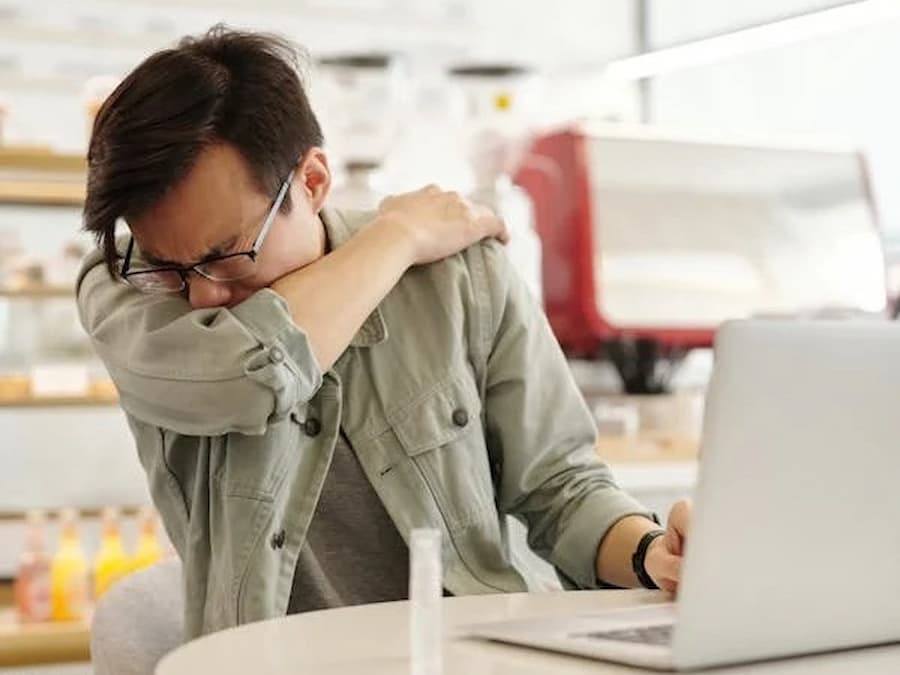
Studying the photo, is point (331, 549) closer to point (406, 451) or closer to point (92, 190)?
point (406, 451)

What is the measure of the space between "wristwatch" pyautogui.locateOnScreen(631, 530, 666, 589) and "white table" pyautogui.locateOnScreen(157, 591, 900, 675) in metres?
0.16

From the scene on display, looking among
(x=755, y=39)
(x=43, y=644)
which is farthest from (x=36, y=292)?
(x=755, y=39)

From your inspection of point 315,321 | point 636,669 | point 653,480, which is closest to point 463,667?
point 636,669

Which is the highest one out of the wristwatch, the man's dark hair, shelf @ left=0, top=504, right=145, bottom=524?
the man's dark hair

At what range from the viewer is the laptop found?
0.96 meters

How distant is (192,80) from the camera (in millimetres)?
1493

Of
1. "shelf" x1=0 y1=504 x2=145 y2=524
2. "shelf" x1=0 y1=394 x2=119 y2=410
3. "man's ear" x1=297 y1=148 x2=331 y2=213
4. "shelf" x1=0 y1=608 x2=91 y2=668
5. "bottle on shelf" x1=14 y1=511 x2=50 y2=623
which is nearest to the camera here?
"man's ear" x1=297 y1=148 x2=331 y2=213

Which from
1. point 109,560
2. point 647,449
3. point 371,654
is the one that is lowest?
point 109,560

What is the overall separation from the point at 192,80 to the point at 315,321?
10.1 inches

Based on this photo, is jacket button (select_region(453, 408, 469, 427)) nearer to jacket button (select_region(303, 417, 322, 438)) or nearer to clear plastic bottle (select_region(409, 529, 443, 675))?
jacket button (select_region(303, 417, 322, 438))

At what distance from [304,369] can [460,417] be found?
22cm

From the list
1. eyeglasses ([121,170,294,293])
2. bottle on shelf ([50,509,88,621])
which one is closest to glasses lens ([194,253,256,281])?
eyeglasses ([121,170,294,293])

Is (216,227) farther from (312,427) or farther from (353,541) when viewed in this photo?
(353,541)

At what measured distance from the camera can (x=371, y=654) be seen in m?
1.10
